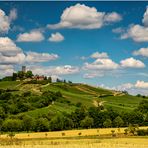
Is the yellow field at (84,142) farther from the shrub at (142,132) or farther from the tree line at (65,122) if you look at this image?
the tree line at (65,122)

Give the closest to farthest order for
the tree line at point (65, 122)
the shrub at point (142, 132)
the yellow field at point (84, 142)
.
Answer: the yellow field at point (84, 142)
the shrub at point (142, 132)
the tree line at point (65, 122)

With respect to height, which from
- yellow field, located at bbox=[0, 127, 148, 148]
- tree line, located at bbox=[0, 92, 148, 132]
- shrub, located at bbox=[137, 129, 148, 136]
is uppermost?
tree line, located at bbox=[0, 92, 148, 132]

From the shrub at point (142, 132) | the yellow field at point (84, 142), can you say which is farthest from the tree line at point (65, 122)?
the yellow field at point (84, 142)

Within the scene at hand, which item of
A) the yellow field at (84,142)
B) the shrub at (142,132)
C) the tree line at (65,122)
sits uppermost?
the tree line at (65,122)

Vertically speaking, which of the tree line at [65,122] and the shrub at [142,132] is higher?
the tree line at [65,122]

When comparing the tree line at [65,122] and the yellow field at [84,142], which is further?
the tree line at [65,122]

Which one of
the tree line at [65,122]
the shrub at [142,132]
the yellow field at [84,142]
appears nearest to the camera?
the yellow field at [84,142]

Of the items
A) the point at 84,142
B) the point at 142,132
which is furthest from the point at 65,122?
the point at 84,142

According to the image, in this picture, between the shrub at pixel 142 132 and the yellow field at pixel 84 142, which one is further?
the shrub at pixel 142 132

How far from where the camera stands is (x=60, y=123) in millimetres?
183625

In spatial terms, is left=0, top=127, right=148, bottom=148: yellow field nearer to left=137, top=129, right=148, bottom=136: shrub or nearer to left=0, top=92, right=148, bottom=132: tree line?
left=137, top=129, right=148, bottom=136: shrub

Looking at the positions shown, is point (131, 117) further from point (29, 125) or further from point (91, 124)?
point (29, 125)

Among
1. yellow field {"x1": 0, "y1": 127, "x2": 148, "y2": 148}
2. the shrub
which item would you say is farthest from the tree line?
yellow field {"x1": 0, "y1": 127, "x2": 148, "y2": 148}

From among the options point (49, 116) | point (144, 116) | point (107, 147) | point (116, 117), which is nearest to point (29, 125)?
point (49, 116)
